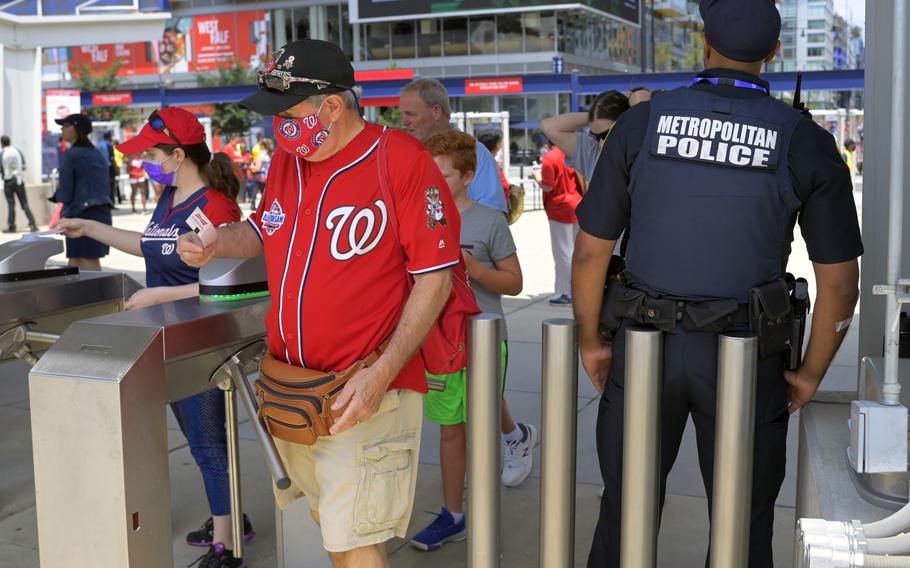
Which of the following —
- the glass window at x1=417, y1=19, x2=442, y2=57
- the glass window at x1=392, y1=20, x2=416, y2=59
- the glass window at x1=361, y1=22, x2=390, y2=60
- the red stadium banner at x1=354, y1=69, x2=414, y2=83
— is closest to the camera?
the red stadium banner at x1=354, y1=69, x2=414, y2=83

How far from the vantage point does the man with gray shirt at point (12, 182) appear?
1594 cm

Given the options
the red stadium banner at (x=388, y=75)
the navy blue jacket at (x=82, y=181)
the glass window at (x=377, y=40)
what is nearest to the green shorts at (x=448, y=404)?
the navy blue jacket at (x=82, y=181)

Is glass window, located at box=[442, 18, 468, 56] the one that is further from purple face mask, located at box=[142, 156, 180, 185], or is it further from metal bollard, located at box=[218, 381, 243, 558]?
metal bollard, located at box=[218, 381, 243, 558]

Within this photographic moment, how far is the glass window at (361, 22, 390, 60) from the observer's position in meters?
47.8

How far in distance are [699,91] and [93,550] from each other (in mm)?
1823

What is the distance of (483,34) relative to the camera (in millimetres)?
44969

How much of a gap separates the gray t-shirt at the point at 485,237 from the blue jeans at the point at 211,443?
1.03m

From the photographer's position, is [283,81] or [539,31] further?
[539,31]

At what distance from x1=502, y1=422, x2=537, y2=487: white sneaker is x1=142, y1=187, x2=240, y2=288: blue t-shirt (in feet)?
5.38

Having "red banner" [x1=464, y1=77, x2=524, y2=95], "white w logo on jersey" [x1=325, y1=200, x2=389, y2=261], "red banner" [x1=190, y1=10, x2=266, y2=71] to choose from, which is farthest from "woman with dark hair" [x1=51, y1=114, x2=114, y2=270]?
"red banner" [x1=190, y1=10, x2=266, y2=71]

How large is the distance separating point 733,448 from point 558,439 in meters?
0.40

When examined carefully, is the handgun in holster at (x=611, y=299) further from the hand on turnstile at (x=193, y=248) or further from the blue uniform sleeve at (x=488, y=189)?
the blue uniform sleeve at (x=488, y=189)

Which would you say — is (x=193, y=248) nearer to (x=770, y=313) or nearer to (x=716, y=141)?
(x=716, y=141)

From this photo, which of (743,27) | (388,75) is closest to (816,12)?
(388,75)
